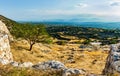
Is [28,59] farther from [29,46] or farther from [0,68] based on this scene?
[0,68]

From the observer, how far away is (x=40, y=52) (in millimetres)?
78000

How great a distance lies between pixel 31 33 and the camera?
3233 inches

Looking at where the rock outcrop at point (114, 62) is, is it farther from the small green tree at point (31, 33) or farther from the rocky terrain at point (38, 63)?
the small green tree at point (31, 33)

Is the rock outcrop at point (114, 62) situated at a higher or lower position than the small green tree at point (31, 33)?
higher

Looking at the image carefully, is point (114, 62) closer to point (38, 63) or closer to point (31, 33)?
point (38, 63)

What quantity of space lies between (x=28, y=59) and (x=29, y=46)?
1528cm

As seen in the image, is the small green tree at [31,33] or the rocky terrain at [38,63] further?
the small green tree at [31,33]

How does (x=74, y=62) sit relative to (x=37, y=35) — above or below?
below

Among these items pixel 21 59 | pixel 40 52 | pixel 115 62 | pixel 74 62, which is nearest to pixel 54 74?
pixel 115 62

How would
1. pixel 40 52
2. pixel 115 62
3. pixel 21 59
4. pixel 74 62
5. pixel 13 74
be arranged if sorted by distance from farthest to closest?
pixel 40 52 < pixel 74 62 < pixel 21 59 < pixel 115 62 < pixel 13 74

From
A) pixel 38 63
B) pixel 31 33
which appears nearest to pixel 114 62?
pixel 38 63

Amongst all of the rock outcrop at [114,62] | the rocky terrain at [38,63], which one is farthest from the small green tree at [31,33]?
the rock outcrop at [114,62]

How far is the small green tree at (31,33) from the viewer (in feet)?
269

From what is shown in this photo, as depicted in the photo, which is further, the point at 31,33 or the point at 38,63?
the point at 31,33
